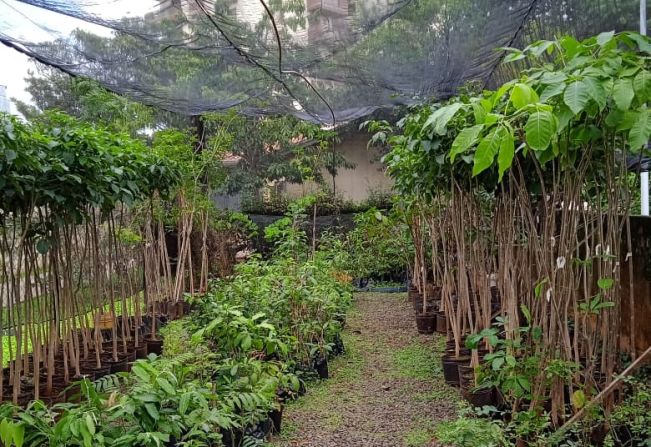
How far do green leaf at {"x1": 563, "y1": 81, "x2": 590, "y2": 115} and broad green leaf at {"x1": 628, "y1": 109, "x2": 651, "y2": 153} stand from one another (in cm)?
16

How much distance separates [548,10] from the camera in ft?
10.7

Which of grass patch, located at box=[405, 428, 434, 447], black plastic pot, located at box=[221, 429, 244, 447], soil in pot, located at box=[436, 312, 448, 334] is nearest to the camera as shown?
black plastic pot, located at box=[221, 429, 244, 447]

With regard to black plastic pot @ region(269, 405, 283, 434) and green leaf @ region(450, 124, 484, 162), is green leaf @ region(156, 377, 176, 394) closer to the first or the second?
black plastic pot @ region(269, 405, 283, 434)

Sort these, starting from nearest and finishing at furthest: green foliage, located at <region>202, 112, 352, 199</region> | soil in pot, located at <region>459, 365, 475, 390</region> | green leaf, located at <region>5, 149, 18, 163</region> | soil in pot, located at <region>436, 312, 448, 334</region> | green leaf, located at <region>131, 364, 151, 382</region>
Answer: green leaf, located at <region>131, 364, 151, 382</region> → green leaf, located at <region>5, 149, 18, 163</region> → soil in pot, located at <region>459, 365, 475, 390</region> → soil in pot, located at <region>436, 312, 448, 334</region> → green foliage, located at <region>202, 112, 352, 199</region>

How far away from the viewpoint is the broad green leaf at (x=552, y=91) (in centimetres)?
164

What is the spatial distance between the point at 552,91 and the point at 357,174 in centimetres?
914

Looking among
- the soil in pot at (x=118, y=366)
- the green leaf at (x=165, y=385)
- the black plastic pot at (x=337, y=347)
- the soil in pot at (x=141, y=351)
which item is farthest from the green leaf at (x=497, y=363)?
the soil in pot at (x=141, y=351)

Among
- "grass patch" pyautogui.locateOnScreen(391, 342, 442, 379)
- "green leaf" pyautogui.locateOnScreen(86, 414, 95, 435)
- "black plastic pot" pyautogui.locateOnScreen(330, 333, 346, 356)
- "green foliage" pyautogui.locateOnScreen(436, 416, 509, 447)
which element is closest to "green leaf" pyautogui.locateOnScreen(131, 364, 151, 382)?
"green leaf" pyautogui.locateOnScreen(86, 414, 95, 435)

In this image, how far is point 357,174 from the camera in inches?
424

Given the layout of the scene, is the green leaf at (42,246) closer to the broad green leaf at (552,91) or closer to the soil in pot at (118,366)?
the soil in pot at (118,366)

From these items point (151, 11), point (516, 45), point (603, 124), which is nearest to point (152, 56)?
point (151, 11)

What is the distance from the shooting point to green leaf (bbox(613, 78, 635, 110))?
1.57m

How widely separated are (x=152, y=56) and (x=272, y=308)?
2.28 metres

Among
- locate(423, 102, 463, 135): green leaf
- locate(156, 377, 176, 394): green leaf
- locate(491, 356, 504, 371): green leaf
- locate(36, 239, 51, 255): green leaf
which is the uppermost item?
locate(423, 102, 463, 135): green leaf
